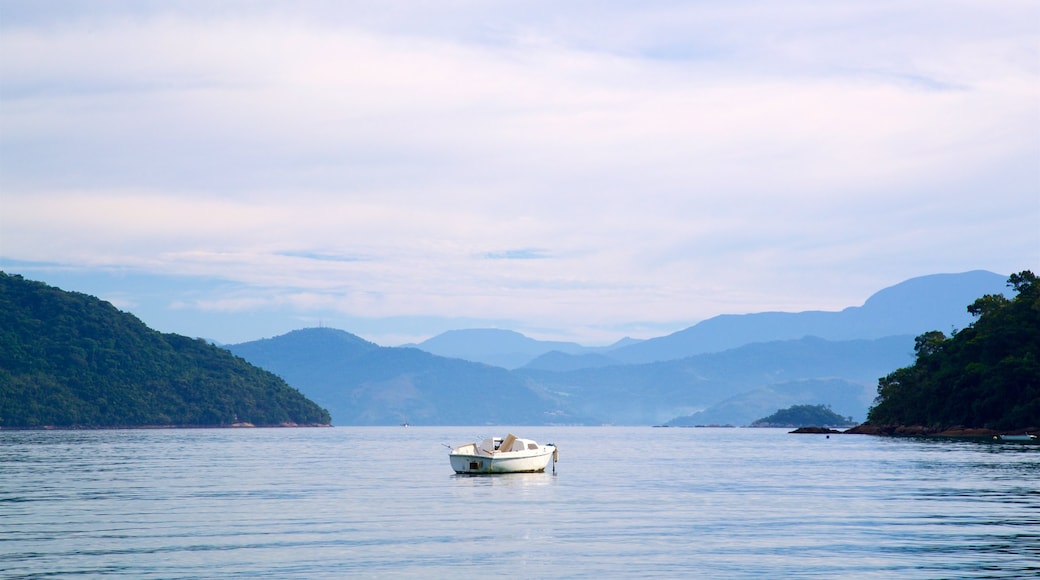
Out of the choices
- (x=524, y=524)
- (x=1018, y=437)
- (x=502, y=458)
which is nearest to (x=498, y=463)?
(x=502, y=458)

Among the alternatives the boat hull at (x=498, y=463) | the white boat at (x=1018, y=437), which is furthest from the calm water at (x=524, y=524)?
the white boat at (x=1018, y=437)

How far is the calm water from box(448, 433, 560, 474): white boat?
7.68 ft

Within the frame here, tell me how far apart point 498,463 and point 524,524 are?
4079 centimetres

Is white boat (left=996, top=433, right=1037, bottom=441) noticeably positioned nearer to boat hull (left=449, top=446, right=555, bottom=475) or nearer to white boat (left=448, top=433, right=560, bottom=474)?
white boat (left=448, top=433, right=560, bottom=474)

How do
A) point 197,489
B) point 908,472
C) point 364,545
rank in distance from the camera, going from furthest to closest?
point 908,472 < point 197,489 < point 364,545

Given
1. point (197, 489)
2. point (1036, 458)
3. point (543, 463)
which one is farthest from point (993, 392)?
point (197, 489)

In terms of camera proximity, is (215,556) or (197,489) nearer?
(215,556)

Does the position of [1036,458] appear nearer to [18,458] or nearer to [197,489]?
[197,489]

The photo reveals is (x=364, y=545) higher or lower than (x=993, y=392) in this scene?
lower

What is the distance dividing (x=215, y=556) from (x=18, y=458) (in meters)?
91.3

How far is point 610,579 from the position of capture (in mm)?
36969

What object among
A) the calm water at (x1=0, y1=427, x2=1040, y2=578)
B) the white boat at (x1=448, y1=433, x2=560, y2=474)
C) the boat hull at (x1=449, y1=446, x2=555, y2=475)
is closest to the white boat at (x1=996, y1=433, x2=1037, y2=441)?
the calm water at (x1=0, y1=427, x2=1040, y2=578)

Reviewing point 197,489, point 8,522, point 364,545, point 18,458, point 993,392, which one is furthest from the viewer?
point 993,392

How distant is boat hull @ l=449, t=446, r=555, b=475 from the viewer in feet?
309
